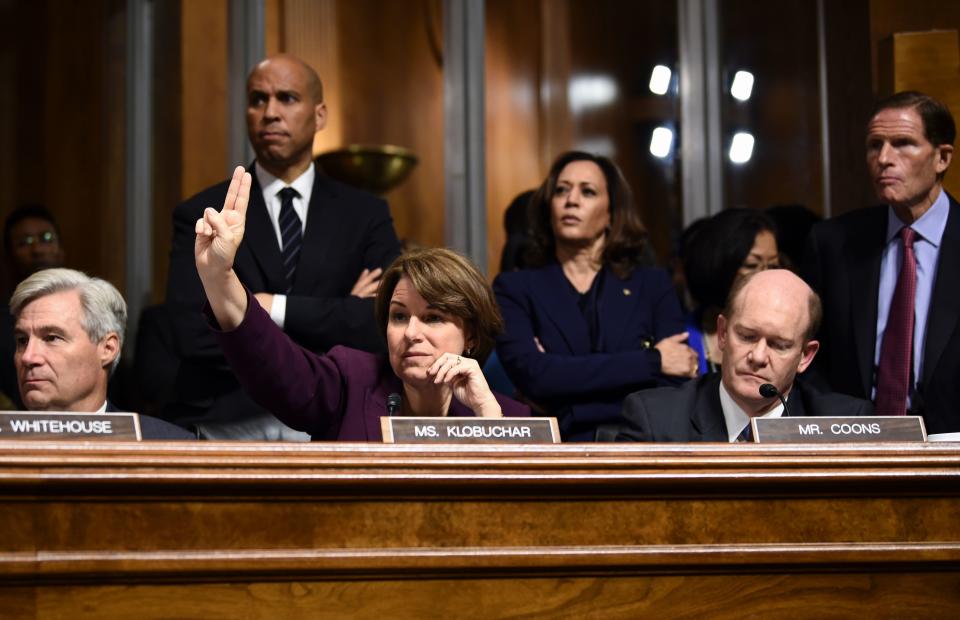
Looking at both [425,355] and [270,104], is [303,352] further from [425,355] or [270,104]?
[270,104]

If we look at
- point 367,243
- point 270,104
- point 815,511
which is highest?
point 270,104

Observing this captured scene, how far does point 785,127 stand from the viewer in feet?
17.3

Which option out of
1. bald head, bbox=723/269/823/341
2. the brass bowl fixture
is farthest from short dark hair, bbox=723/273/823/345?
the brass bowl fixture

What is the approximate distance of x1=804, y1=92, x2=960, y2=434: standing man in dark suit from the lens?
116 inches

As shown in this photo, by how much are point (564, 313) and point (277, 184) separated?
82cm

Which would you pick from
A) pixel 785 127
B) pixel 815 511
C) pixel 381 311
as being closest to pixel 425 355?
pixel 381 311

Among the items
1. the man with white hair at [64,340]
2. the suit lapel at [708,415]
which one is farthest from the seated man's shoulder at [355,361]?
the suit lapel at [708,415]

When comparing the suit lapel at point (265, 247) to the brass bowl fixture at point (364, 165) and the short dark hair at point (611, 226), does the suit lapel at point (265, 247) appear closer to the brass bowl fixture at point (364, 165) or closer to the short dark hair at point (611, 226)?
the short dark hair at point (611, 226)

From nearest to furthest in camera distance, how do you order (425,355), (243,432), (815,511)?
(815,511), (425,355), (243,432)

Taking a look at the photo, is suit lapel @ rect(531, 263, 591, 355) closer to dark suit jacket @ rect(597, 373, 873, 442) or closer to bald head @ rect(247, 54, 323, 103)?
dark suit jacket @ rect(597, 373, 873, 442)

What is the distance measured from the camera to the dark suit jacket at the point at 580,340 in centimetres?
314

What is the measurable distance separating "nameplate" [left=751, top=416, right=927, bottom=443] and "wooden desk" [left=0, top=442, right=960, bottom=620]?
79 mm

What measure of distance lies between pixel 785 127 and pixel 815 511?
3.71 metres

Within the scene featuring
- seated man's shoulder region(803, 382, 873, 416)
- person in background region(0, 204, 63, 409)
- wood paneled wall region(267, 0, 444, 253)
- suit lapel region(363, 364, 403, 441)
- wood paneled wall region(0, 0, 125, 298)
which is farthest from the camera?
wood paneled wall region(0, 0, 125, 298)
